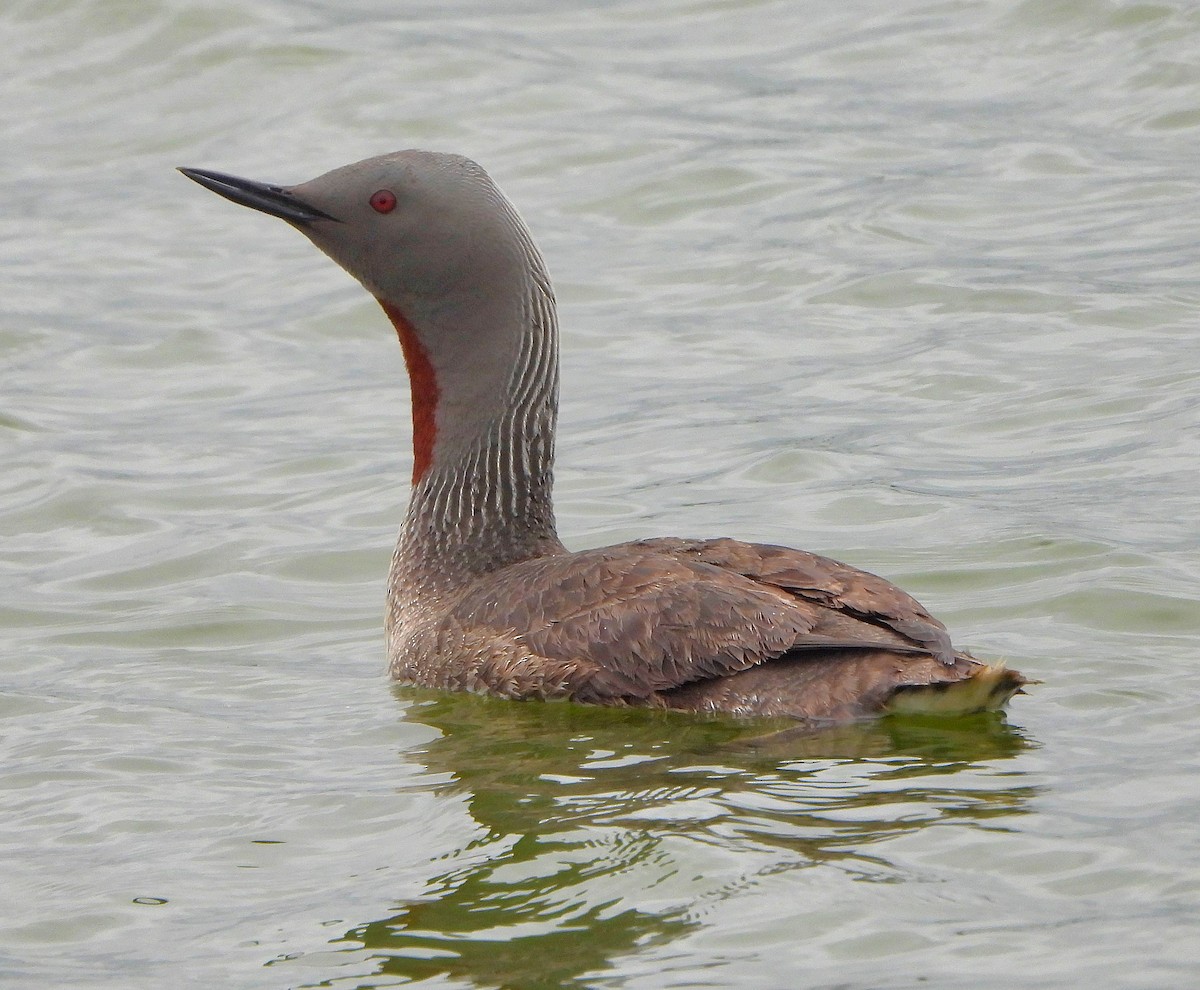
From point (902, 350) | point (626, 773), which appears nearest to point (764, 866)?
point (626, 773)

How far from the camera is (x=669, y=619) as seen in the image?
668 centimetres

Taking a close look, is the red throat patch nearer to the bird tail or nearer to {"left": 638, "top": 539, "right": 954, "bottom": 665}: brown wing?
{"left": 638, "top": 539, "right": 954, "bottom": 665}: brown wing

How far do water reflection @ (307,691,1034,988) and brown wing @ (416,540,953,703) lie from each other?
0.50 feet

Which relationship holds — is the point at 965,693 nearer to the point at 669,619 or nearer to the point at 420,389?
the point at 669,619

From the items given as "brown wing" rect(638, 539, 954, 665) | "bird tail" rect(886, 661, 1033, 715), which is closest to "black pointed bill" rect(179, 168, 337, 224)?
"brown wing" rect(638, 539, 954, 665)

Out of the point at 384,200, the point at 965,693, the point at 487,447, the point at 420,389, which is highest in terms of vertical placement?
the point at 384,200

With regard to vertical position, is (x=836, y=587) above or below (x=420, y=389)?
below

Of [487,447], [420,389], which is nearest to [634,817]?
[487,447]

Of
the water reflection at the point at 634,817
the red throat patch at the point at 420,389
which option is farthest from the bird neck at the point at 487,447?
the water reflection at the point at 634,817

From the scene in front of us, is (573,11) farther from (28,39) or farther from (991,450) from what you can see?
(991,450)

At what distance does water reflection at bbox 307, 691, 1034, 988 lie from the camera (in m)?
5.34

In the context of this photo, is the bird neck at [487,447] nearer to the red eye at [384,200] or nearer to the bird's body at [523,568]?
the bird's body at [523,568]

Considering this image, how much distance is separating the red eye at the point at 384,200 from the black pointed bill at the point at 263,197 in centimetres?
18

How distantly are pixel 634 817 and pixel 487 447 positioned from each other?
2.22 m
